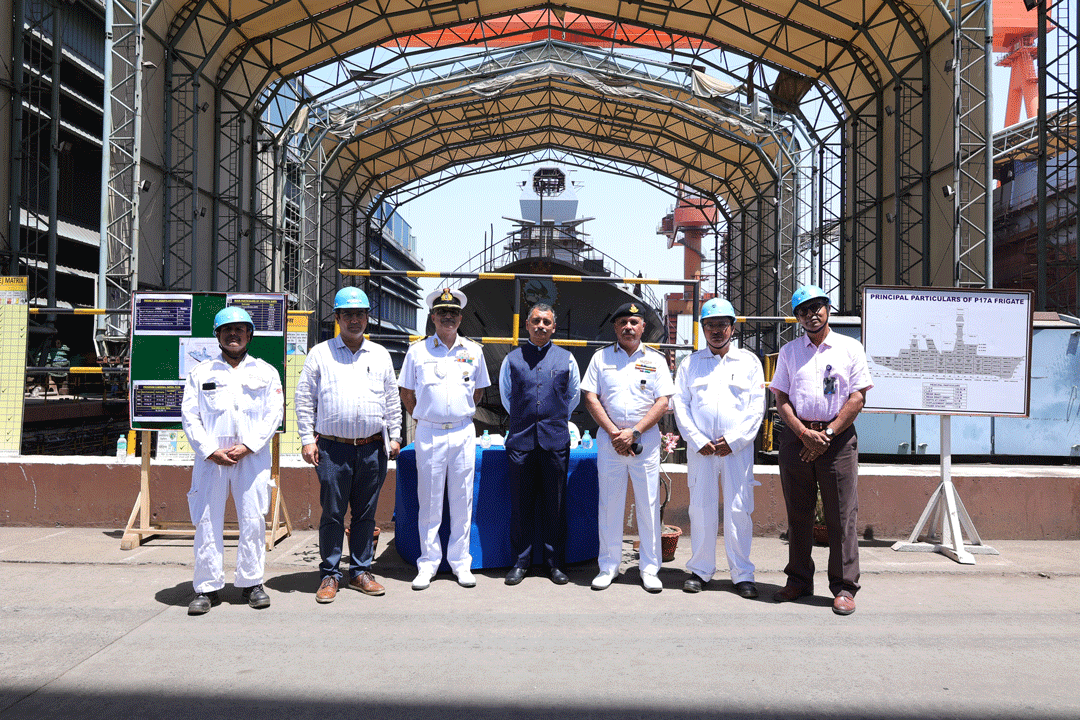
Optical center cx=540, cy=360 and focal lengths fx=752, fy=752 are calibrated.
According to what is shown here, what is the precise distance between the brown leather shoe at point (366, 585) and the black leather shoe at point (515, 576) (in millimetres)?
861

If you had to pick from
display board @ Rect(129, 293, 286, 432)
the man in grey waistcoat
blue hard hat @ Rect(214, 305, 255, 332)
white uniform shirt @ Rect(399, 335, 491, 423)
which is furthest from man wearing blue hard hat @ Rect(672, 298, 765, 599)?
display board @ Rect(129, 293, 286, 432)

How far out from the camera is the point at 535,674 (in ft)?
12.0

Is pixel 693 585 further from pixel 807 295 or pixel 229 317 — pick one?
pixel 229 317

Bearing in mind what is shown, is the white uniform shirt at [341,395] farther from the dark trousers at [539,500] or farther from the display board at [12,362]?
the display board at [12,362]

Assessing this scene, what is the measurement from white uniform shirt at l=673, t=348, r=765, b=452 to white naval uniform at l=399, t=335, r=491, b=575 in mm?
1508

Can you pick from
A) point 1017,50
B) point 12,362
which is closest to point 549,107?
point 12,362

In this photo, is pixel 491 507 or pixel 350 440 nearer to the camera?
pixel 350 440

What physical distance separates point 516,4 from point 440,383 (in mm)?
18027

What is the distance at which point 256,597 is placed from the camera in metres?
4.72

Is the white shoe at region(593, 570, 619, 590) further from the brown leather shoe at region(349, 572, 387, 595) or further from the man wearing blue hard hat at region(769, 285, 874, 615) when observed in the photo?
the brown leather shoe at region(349, 572, 387, 595)

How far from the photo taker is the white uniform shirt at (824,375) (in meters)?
5.04

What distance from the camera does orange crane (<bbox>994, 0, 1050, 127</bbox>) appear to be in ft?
108

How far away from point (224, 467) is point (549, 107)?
79.1 ft

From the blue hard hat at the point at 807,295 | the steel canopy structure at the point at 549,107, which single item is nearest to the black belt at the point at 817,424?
the blue hard hat at the point at 807,295
